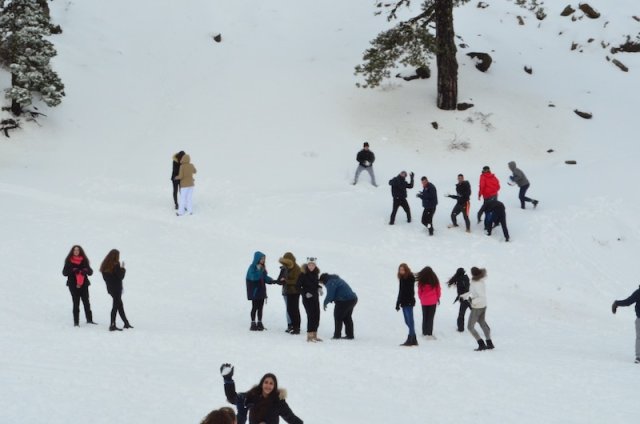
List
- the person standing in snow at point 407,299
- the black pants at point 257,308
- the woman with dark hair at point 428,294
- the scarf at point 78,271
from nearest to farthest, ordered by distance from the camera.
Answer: the scarf at point 78,271 < the person standing in snow at point 407,299 < the woman with dark hair at point 428,294 < the black pants at point 257,308

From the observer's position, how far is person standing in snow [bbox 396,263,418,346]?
537 inches

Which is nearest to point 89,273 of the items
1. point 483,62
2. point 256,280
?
point 256,280

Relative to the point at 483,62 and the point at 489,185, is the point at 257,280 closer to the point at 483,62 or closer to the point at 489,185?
the point at 489,185

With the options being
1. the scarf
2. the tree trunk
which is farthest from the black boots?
the tree trunk

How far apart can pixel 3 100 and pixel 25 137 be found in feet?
6.78

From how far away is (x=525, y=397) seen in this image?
408 inches

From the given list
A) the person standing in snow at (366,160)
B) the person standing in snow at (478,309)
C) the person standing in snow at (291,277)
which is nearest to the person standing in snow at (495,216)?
the person standing in snow at (366,160)

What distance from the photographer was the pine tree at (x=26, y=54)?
25816 millimetres

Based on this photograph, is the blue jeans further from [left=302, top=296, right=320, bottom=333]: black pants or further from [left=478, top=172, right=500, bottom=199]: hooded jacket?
[left=478, top=172, right=500, bottom=199]: hooded jacket

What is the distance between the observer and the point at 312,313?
13.7 meters

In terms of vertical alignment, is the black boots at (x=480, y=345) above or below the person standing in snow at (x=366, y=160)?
below

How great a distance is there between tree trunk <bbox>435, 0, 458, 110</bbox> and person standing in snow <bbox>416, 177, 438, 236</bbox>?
8.50m

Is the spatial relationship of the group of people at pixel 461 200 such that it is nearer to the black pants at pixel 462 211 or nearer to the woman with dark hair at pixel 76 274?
the black pants at pixel 462 211

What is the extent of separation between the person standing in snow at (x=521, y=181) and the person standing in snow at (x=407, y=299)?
31.0ft
